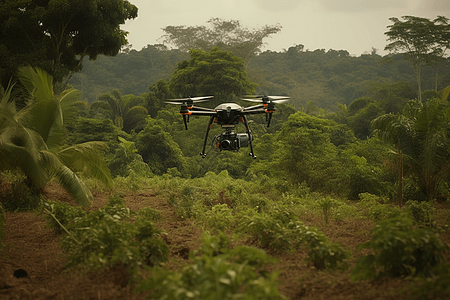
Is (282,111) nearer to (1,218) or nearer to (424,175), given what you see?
(424,175)

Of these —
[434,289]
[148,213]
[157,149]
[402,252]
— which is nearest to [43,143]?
[148,213]

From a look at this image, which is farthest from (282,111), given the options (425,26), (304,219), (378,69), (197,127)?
(378,69)

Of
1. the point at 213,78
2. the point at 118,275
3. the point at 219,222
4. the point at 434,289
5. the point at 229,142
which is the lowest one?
the point at 219,222

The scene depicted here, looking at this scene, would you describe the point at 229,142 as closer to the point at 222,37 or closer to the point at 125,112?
the point at 125,112

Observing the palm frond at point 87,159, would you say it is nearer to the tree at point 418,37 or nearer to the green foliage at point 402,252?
the green foliage at point 402,252

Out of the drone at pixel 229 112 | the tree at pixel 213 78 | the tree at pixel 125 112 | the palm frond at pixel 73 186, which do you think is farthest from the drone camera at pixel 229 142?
the tree at pixel 125 112
